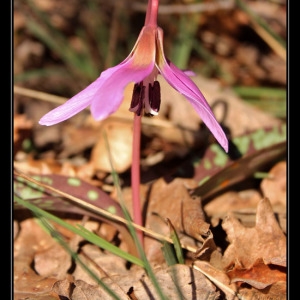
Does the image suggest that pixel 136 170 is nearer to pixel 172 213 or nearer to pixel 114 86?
pixel 172 213

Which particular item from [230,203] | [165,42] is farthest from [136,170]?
[165,42]

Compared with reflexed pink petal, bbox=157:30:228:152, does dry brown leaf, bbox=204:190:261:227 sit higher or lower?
lower

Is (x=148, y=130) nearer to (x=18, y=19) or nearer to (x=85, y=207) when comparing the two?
(x=85, y=207)

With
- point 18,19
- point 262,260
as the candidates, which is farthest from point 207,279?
point 18,19

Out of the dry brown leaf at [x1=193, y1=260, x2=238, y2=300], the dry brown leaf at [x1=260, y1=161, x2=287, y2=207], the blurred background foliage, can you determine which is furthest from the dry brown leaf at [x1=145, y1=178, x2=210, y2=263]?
the blurred background foliage

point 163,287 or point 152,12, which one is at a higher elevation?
point 152,12

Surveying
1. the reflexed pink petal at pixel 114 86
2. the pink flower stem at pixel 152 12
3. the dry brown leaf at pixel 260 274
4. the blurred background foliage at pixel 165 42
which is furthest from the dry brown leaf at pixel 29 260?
the blurred background foliage at pixel 165 42

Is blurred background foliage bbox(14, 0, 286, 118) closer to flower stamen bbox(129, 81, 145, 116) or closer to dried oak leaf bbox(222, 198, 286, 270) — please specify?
dried oak leaf bbox(222, 198, 286, 270)

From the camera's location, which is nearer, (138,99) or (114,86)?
(114,86)
